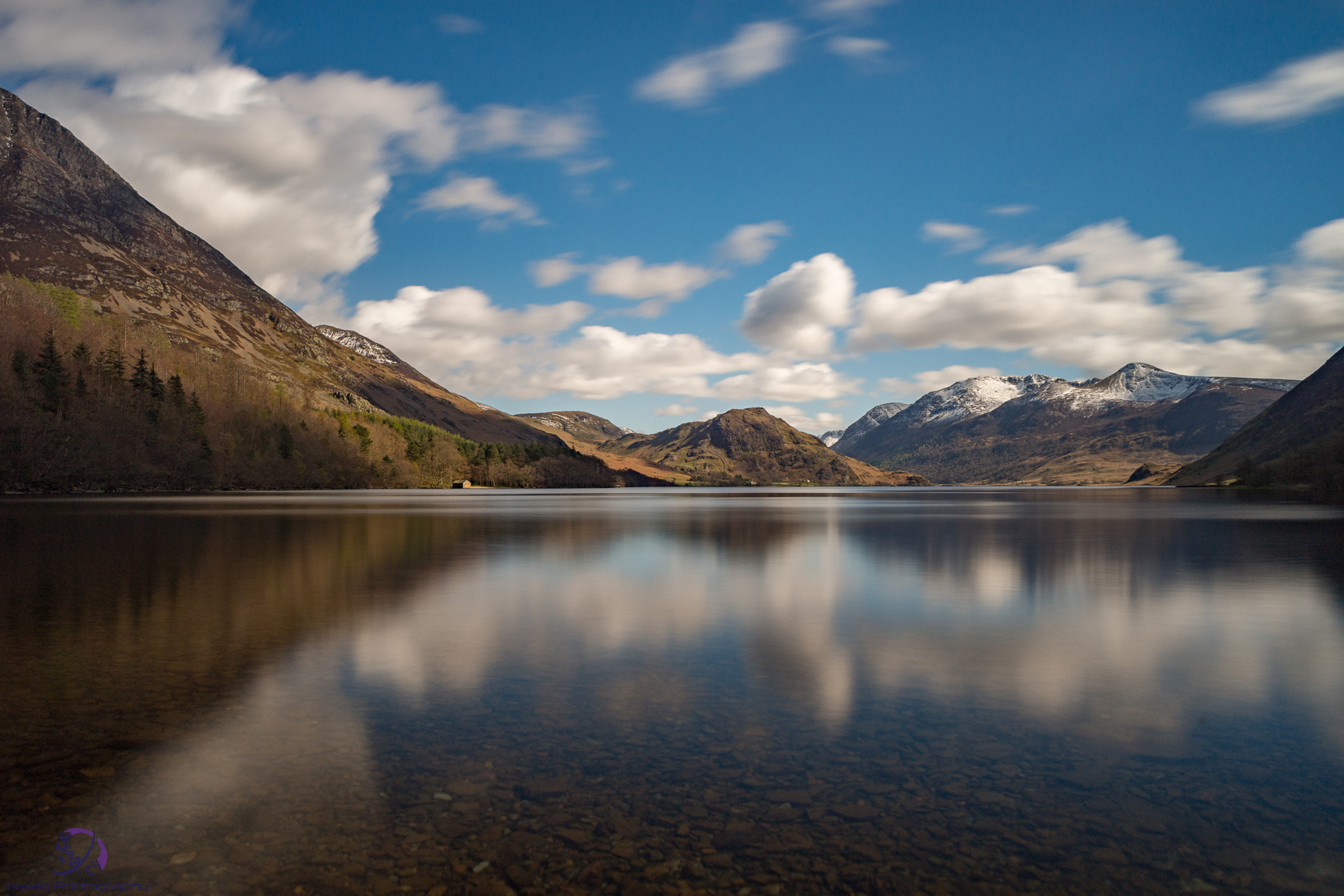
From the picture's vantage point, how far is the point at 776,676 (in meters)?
15.4

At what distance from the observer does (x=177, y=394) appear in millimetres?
173500

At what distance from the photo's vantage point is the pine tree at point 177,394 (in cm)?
17288

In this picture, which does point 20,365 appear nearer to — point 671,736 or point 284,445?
point 284,445

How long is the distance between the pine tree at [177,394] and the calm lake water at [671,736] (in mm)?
173211

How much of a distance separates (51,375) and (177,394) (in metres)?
33.8

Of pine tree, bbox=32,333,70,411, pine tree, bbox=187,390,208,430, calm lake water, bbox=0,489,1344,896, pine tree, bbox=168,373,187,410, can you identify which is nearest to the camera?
calm lake water, bbox=0,489,1344,896

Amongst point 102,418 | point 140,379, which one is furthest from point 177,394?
point 102,418

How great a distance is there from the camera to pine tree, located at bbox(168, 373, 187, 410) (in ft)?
567

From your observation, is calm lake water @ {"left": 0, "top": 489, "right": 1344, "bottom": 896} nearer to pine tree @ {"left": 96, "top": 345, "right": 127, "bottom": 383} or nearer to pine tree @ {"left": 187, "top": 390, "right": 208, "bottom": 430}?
pine tree @ {"left": 96, "top": 345, "right": 127, "bottom": 383}

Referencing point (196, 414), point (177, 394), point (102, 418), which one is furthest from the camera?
point (196, 414)

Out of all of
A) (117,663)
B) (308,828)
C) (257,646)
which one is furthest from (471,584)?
(308,828)

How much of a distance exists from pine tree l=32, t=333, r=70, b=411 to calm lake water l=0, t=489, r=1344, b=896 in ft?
480

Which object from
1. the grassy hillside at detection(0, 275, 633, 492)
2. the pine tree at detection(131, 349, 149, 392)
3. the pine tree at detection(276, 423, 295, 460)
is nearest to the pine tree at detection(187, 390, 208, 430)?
the grassy hillside at detection(0, 275, 633, 492)

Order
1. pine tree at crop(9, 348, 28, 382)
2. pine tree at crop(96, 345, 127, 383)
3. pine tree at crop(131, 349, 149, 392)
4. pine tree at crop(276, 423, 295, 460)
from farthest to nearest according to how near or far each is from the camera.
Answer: pine tree at crop(276, 423, 295, 460) < pine tree at crop(131, 349, 149, 392) < pine tree at crop(96, 345, 127, 383) < pine tree at crop(9, 348, 28, 382)
